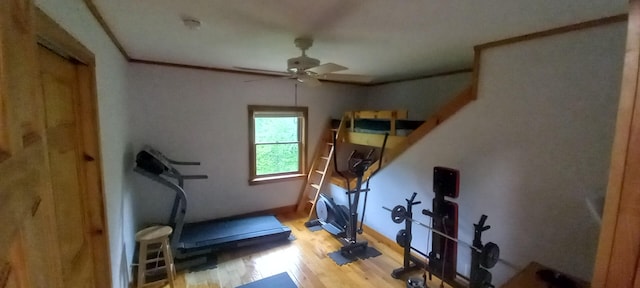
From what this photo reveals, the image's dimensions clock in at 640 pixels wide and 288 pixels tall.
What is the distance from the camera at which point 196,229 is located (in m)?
3.45

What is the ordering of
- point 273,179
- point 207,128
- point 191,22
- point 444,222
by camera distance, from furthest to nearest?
1. point 273,179
2. point 207,128
3. point 444,222
4. point 191,22

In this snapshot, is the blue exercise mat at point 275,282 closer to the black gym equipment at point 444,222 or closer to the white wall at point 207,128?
the black gym equipment at point 444,222

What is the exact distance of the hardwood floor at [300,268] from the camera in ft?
8.84

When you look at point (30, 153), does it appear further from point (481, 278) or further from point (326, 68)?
point (481, 278)

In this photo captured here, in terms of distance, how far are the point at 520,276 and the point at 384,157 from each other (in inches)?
69.7

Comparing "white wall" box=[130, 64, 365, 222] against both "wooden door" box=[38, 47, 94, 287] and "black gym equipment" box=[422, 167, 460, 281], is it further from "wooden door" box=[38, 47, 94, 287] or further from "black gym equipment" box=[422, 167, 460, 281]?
"black gym equipment" box=[422, 167, 460, 281]

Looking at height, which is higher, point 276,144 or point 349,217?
point 276,144

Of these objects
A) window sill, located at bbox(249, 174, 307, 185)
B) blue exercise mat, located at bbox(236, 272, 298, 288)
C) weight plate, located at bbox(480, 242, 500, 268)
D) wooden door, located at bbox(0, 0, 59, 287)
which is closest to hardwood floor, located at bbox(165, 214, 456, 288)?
blue exercise mat, located at bbox(236, 272, 298, 288)

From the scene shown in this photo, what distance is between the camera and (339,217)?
371cm

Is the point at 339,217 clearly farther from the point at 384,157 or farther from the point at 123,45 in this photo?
the point at 123,45

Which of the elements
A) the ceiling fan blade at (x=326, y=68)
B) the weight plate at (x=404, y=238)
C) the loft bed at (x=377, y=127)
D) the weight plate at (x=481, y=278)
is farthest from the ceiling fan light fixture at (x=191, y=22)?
the weight plate at (x=481, y=278)

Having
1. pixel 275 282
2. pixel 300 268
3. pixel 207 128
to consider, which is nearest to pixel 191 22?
pixel 207 128

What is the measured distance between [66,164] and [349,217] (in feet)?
9.10

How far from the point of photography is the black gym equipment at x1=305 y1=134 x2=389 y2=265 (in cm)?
323
